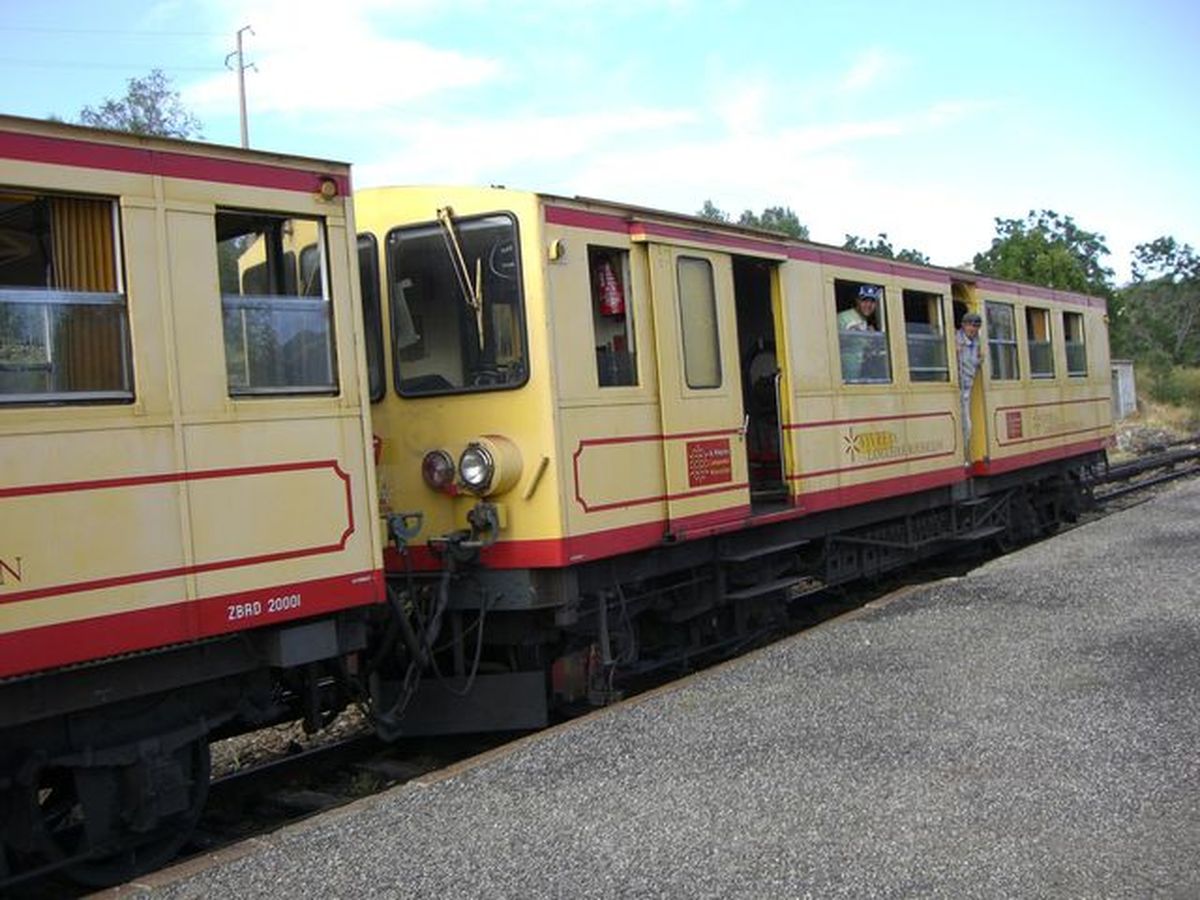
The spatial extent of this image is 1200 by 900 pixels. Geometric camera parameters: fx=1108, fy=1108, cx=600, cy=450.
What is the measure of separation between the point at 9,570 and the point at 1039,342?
12.5 m

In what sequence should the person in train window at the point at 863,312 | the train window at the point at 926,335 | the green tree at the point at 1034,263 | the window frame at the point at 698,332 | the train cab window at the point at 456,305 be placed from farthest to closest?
the green tree at the point at 1034,263 → the train window at the point at 926,335 → the person in train window at the point at 863,312 → the window frame at the point at 698,332 → the train cab window at the point at 456,305

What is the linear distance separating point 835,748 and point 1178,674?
231 cm

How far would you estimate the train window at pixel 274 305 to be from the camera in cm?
513

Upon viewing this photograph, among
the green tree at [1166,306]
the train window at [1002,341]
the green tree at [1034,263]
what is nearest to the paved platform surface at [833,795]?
the train window at [1002,341]

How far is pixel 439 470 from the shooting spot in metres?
6.59

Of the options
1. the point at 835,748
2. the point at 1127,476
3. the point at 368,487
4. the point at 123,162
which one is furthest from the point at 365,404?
the point at 1127,476

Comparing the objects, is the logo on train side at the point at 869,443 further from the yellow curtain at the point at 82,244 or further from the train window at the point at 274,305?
the yellow curtain at the point at 82,244

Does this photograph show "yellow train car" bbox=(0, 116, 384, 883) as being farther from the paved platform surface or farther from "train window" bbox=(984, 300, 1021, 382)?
"train window" bbox=(984, 300, 1021, 382)

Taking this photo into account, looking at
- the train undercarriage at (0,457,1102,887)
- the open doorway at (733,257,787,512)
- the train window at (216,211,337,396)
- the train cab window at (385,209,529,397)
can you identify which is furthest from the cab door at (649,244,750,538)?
the train window at (216,211,337,396)

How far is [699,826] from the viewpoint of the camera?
454 cm

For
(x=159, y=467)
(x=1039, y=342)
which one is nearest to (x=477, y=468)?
(x=159, y=467)

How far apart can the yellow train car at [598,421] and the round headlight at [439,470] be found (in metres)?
0.01

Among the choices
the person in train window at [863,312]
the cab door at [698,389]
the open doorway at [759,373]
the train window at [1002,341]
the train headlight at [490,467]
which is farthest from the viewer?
the train window at [1002,341]

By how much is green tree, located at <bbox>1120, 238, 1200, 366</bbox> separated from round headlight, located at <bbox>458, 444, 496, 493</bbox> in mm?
62916
